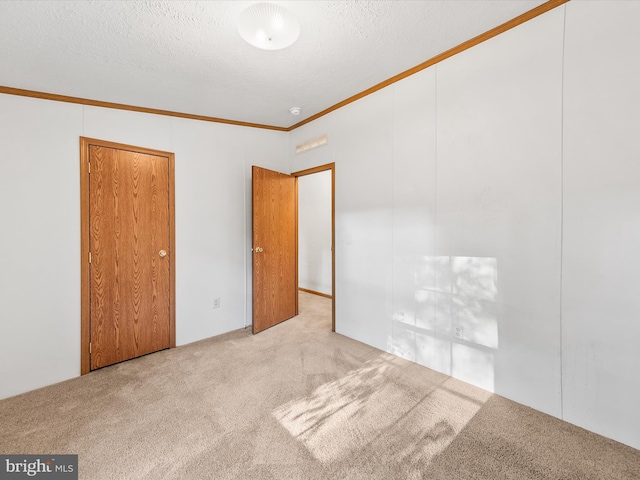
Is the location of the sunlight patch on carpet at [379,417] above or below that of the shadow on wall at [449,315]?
below

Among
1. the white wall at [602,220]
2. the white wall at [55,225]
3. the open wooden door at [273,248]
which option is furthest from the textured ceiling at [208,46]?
the open wooden door at [273,248]

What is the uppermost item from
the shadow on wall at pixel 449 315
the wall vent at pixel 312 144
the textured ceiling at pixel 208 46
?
the textured ceiling at pixel 208 46

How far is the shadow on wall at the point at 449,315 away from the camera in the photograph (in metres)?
2.22

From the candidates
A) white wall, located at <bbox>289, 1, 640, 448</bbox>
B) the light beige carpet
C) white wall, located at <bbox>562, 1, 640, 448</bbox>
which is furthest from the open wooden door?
white wall, located at <bbox>562, 1, 640, 448</bbox>

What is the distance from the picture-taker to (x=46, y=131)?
2514 millimetres

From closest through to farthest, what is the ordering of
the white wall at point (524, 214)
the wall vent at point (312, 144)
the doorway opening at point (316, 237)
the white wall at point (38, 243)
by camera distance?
the white wall at point (524, 214) < the white wall at point (38, 243) < the wall vent at point (312, 144) < the doorway opening at point (316, 237)

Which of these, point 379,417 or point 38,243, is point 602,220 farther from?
point 38,243

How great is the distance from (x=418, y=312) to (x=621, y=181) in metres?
1.66

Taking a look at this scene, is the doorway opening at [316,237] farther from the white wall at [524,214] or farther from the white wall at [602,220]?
the white wall at [602,220]

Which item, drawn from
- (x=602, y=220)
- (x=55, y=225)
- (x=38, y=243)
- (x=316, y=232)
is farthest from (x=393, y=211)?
(x=38, y=243)

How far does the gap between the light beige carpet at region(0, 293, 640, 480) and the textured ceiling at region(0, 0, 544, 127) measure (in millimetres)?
2629

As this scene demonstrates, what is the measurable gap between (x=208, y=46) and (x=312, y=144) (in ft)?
5.88

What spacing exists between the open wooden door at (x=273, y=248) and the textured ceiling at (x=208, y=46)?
3.75 feet

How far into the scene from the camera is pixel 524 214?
2027 mm
